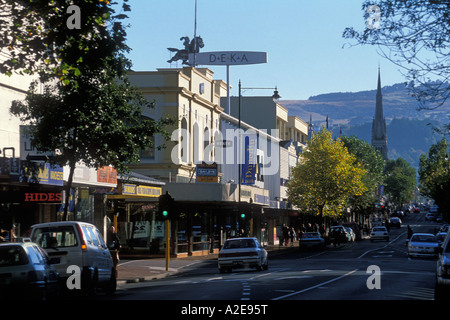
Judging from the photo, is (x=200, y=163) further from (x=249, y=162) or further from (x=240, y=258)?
(x=240, y=258)

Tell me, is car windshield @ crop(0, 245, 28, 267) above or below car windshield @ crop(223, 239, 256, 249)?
above

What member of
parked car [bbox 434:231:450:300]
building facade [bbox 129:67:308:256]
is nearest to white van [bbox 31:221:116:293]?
parked car [bbox 434:231:450:300]

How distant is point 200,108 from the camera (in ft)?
176

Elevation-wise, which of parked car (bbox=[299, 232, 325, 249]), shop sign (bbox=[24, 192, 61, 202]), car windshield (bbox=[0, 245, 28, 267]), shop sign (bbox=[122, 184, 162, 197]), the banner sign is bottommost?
parked car (bbox=[299, 232, 325, 249])

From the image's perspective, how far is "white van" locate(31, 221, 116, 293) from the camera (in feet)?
63.3

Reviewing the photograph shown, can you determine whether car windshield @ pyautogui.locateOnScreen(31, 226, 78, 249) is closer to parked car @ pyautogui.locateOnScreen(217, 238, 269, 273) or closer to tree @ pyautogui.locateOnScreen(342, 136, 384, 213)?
parked car @ pyautogui.locateOnScreen(217, 238, 269, 273)

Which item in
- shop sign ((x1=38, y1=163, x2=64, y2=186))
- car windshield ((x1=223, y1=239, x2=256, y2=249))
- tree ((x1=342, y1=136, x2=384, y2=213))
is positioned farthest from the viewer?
tree ((x1=342, y1=136, x2=384, y2=213))

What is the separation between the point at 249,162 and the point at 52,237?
130ft

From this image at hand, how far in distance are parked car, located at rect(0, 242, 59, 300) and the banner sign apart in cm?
4206

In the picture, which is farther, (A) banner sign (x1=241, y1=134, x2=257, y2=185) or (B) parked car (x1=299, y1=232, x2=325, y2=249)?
(A) banner sign (x1=241, y1=134, x2=257, y2=185)

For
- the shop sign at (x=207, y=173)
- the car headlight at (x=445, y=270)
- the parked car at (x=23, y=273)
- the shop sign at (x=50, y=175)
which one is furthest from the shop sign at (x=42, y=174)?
the shop sign at (x=207, y=173)

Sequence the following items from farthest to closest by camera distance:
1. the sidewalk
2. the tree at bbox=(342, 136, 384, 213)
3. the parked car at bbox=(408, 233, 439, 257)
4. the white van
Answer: the tree at bbox=(342, 136, 384, 213) → the parked car at bbox=(408, 233, 439, 257) → the sidewalk → the white van

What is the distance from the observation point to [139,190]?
125ft
